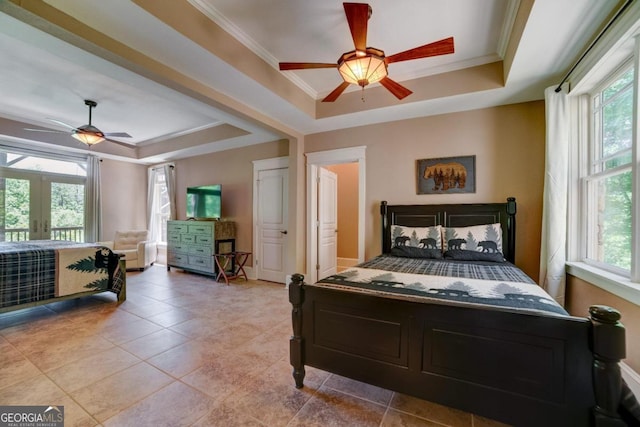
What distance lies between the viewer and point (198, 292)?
13.8 ft

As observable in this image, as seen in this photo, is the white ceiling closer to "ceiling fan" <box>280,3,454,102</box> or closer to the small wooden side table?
"ceiling fan" <box>280,3,454,102</box>

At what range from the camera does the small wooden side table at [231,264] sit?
4953 mm

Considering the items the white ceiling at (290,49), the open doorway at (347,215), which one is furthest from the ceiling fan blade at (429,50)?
the open doorway at (347,215)

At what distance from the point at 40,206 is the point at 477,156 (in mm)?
7716

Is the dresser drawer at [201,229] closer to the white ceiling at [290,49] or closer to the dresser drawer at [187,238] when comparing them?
the dresser drawer at [187,238]

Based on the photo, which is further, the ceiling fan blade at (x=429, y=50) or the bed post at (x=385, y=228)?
the bed post at (x=385, y=228)

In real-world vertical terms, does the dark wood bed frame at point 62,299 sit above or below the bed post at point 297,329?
below

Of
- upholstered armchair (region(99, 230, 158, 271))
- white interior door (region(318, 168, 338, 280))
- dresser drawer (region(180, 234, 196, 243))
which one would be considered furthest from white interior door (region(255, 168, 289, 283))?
upholstered armchair (region(99, 230, 158, 271))

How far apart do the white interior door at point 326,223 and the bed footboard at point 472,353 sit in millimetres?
2824

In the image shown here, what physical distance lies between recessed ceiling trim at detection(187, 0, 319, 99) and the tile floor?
9.55 feet

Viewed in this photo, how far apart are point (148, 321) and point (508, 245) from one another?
4.29m

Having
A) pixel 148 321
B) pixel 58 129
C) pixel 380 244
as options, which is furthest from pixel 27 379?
pixel 58 129

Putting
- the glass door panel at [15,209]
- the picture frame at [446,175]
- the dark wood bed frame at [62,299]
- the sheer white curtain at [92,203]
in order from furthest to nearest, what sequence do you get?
1. the sheer white curtain at [92,203]
2. the glass door panel at [15,209]
3. the picture frame at [446,175]
4. the dark wood bed frame at [62,299]

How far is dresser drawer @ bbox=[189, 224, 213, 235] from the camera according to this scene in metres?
5.09
